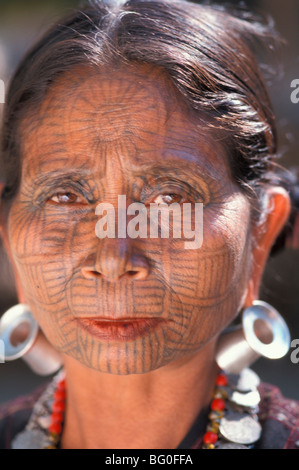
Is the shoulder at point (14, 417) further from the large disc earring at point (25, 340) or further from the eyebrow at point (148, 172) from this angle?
the eyebrow at point (148, 172)

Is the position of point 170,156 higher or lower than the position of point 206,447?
higher

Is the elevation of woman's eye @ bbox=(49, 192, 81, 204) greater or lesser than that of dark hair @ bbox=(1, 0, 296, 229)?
lesser

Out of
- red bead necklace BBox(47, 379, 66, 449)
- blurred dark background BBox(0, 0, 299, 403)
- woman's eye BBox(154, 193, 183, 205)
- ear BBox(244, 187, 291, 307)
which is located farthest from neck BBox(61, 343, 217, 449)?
blurred dark background BBox(0, 0, 299, 403)

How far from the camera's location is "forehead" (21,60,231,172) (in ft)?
5.92

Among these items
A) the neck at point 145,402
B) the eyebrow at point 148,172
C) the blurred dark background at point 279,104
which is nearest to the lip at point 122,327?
the neck at point 145,402

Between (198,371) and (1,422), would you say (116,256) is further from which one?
(1,422)

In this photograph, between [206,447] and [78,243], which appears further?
[206,447]

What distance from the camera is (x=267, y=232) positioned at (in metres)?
2.21

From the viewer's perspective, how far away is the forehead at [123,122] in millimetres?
1804

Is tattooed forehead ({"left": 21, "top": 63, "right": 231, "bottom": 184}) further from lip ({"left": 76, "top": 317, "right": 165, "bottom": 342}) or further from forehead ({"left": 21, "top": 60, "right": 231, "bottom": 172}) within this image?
lip ({"left": 76, "top": 317, "right": 165, "bottom": 342})
